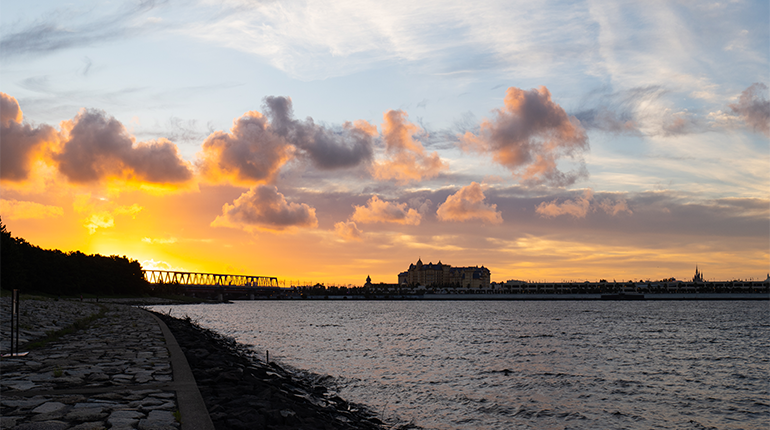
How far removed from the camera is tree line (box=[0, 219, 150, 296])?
10100cm

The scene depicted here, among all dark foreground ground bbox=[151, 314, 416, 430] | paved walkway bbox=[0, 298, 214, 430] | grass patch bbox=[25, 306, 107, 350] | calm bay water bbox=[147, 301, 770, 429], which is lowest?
calm bay water bbox=[147, 301, 770, 429]

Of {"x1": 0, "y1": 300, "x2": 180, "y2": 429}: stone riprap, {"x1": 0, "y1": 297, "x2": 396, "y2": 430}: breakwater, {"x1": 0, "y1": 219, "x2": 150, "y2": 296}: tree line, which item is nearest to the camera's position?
{"x1": 0, "y1": 300, "x2": 180, "y2": 429}: stone riprap

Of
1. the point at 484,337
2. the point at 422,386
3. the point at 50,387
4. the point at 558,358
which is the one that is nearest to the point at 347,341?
the point at 484,337

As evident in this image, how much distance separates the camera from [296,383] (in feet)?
89.4

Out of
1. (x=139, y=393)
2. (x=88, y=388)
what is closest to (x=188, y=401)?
(x=139, y=393)

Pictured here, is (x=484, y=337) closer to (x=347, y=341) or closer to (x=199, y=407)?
(x=347, y=341)

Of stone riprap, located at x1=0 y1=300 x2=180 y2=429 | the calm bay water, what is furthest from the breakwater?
the calm bay water

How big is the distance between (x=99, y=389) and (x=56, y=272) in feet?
451

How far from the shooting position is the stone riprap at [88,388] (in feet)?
36.3

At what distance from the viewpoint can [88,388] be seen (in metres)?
14.3

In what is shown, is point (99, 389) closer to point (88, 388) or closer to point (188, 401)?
point (88, 388)

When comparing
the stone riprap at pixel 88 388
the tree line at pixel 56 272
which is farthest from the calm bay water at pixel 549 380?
the tree line at pixel 56 272

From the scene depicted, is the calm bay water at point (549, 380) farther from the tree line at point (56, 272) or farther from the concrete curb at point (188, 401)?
the tree line at point (56, 272)

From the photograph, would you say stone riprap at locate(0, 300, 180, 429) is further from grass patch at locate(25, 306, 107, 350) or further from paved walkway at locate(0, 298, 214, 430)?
grass patch at locate(25, 306, 107, 350)
